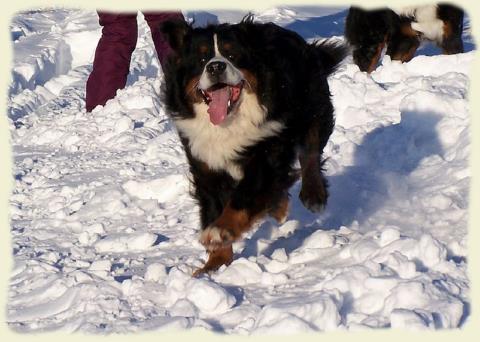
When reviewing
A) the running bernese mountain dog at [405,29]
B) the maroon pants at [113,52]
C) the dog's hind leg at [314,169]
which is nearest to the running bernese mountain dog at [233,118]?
the dog's hind leg at [314,169]

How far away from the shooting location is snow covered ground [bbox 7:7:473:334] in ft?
10.4

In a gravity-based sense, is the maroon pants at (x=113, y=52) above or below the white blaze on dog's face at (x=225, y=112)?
below

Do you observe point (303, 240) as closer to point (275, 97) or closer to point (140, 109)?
point (275, 97)

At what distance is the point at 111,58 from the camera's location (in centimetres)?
741

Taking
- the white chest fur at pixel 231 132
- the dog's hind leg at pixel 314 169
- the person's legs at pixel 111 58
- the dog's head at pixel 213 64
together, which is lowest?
the person's legs at pixel 111 58

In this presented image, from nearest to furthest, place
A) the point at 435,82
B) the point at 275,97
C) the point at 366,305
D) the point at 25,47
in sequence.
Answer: the point at 366,305
the point at 275,97
the point at 435,82
the point at 25,47

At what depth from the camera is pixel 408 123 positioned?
5.69m

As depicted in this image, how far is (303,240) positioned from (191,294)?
3.11 feet

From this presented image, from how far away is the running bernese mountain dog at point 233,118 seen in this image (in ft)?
12.5

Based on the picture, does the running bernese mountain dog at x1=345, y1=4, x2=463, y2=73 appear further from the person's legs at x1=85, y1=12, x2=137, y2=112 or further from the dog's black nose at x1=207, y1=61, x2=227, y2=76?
the dog's black nose at x1=207, y1=61, x2=227, y2=76

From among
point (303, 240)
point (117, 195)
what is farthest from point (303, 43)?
point (117, 195)

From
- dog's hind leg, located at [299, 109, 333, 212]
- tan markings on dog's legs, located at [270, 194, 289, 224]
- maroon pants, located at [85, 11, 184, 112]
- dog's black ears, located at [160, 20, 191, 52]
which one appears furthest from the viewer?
maroon pants, located at [85, 11, 184, 112]

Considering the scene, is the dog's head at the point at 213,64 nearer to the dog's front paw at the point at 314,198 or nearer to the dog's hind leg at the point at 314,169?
the dog's hind leg at the point at 314,169

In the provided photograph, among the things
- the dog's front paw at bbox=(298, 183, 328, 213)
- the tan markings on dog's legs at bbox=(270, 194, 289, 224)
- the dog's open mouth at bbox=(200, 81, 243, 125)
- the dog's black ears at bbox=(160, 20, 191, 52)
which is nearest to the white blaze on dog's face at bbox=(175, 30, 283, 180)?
the dog's open mouth at bbox=(200, 81, 243, 125)
